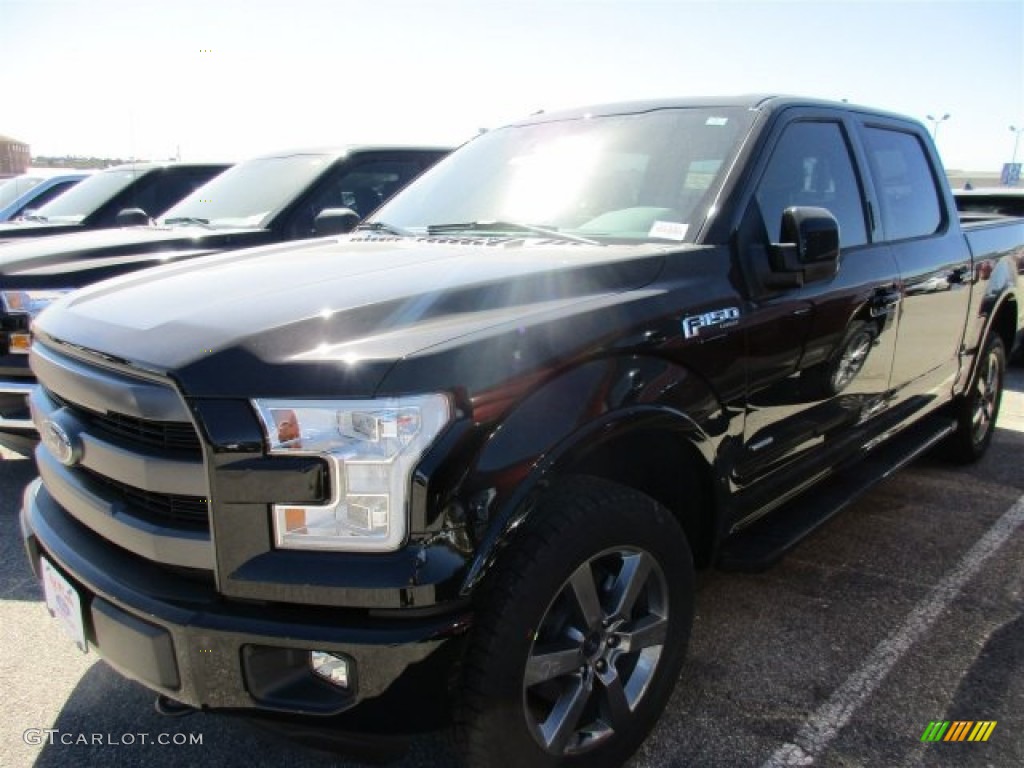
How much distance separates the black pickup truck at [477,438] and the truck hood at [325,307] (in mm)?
11

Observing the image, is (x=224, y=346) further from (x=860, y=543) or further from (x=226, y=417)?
(x=860, y=543)

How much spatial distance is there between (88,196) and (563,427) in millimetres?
7434

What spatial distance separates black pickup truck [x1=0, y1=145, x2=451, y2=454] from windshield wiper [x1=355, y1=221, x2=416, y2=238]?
0.51 metres

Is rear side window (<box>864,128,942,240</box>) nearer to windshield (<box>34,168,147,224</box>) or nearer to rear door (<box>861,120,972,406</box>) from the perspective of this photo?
rear door (<box>861,120,972,406</box>)

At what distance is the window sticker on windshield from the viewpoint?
262cm

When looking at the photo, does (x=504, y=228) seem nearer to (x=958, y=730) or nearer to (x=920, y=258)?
(x=920, y=258)

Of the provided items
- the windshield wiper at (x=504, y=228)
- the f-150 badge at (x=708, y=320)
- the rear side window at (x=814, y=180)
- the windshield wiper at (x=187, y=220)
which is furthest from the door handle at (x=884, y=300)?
the windshield wiper at (x=187, y=220)

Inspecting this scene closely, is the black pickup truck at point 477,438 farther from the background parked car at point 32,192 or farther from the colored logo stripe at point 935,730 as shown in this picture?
the background parked car at point 32,192

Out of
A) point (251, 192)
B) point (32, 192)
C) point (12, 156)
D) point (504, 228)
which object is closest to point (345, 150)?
point (251, 192)

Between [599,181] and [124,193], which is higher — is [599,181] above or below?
above

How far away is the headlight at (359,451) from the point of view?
1672 millimetres

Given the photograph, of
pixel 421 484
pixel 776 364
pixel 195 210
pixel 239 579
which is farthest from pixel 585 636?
pixel 195 210

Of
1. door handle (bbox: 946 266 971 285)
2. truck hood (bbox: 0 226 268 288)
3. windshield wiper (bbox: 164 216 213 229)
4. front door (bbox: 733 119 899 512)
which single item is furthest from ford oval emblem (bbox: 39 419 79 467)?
windshield wiper (bbox: 164 216 213 229)

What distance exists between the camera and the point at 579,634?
80.1 inches
